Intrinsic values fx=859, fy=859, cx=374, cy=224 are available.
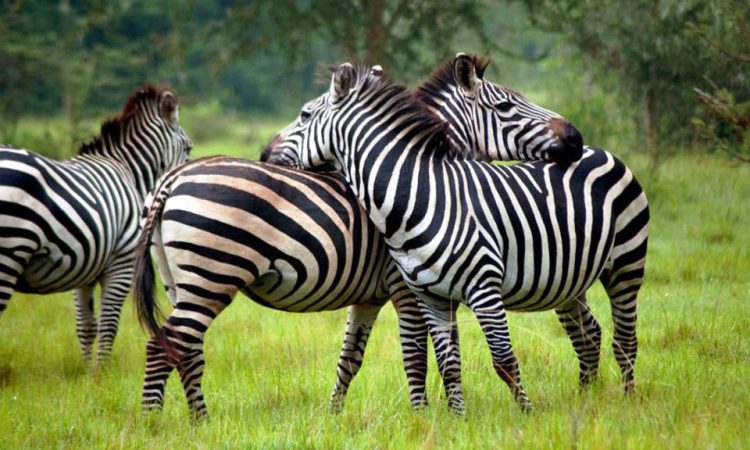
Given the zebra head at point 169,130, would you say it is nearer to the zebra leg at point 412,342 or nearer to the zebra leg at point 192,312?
the zebra leg at point 192,312

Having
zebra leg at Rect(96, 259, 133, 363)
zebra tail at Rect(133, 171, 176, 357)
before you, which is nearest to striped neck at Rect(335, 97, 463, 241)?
zebra tail at Rect(133, 171, 176, 357)

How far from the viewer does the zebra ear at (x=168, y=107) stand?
8500 mm

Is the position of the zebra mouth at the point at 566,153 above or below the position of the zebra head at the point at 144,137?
below

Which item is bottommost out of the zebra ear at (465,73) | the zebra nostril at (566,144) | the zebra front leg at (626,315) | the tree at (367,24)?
the zebra front leg at (626,315)

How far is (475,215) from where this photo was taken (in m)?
5.03

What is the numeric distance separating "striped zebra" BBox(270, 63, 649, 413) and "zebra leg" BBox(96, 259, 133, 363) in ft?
8.56

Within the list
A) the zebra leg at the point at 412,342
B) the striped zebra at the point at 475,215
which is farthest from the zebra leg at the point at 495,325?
the zebra leg at the point at 412,342

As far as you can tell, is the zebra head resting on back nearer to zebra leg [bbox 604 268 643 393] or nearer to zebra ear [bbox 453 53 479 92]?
zebra ear [bbox 453 53 479 92]

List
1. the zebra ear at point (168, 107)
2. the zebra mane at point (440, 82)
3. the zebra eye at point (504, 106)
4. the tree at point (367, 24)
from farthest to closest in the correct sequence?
the tree at point (367, 24) → the zebra ear at point (168, 107) → the zebra mane at point (440, 82) → the zebra eye at point (504, 106)

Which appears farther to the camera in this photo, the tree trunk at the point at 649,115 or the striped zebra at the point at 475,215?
the tree trunk at the point at 649,115

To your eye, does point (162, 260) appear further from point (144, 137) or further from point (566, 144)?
point (144, 137)

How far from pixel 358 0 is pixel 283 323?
9153 mm

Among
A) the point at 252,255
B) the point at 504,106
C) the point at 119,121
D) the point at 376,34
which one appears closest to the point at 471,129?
the point at 504,106

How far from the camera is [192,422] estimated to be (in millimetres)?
5199
